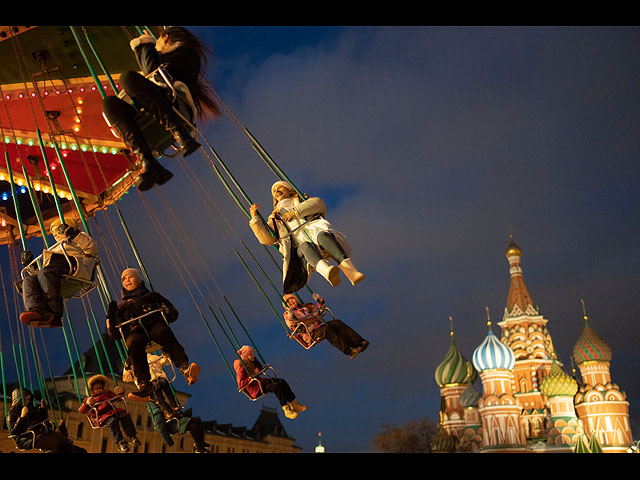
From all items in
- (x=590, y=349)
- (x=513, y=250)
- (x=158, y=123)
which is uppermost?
(x=513, y=250)

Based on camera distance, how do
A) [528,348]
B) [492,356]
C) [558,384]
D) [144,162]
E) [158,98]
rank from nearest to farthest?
[144,162], [158,98], [558,384], [492,356], [528,348]

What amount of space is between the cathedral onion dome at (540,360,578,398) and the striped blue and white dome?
6.70 feet

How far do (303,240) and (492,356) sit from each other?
103 feet

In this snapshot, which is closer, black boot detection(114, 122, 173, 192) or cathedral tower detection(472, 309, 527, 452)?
black boot detection(114, 122, 173, 192)

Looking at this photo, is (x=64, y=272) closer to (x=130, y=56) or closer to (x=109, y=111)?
(x=109, y=111)

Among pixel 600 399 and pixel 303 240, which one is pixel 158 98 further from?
pixel 600 399

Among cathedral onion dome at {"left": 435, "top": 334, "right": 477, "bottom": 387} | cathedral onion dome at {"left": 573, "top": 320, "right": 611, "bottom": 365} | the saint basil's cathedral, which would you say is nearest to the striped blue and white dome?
the saint basil's cathedral

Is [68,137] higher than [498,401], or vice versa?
[68,137]

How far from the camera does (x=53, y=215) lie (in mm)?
7930

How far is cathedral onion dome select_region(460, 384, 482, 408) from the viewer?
34.1 m


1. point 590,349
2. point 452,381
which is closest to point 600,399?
point 590,349

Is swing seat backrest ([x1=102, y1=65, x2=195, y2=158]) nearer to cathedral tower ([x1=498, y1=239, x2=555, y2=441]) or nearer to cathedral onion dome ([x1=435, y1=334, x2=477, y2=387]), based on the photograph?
cathedral tower ([x1=498, y1=239, x2=555, y2=441])

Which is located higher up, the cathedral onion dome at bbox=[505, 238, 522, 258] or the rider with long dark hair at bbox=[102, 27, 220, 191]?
the cathedral onion dome at bbox=[505, 238, 522, 258]

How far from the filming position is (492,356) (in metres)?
34.2
